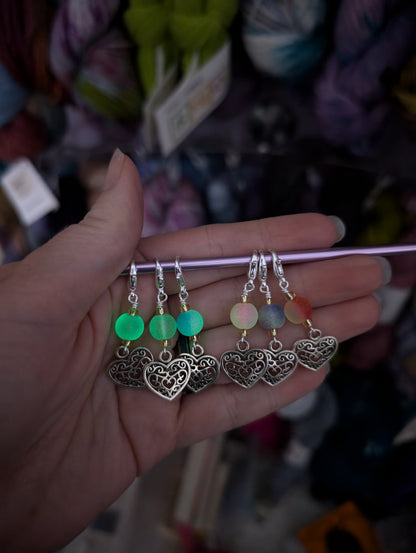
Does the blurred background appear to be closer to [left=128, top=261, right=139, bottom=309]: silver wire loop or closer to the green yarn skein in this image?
the green yarn skein

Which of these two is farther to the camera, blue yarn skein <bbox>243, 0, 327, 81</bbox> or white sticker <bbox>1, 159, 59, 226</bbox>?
white sticker <bbox>1, 159, 59, 226</bbox>

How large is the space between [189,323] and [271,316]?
170 mm

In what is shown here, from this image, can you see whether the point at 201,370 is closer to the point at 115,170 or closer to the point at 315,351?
the point at 315,351

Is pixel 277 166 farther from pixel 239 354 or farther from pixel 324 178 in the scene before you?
pixel 239 354

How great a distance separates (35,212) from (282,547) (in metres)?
1.12

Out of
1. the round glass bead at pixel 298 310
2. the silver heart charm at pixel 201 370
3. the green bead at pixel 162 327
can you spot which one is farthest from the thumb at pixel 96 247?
the round glass bead at pixel 298 310

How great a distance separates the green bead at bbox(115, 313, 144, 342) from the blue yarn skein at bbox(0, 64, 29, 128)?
2.39ft

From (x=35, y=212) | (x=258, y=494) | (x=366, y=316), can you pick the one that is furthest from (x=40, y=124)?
(x=258, y=494)

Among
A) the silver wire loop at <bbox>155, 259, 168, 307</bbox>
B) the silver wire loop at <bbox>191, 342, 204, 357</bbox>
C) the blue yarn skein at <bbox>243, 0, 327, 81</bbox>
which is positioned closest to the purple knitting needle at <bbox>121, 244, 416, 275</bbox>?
the silver wire loop at <bbox>155, 259, 168, 307</bbox>

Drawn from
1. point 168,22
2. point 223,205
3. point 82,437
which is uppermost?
point 168,22

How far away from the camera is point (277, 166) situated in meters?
1.10

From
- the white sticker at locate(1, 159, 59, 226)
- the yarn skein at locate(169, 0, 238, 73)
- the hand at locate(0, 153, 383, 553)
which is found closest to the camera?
the hand at locate(0, 153, 383, 553)

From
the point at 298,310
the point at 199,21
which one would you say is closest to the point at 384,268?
the point at 298,310

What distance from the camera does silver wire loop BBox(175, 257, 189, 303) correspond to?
84 centimetres
